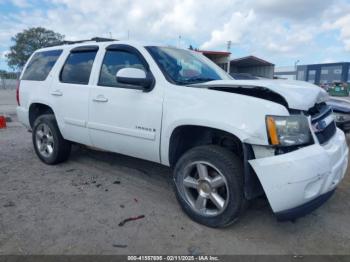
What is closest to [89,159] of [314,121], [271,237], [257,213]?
[257,213]

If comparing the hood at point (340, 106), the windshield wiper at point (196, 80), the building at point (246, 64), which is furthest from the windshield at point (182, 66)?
the building at point (246, 64)

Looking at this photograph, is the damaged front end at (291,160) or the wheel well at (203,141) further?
the wheel well at (203,141)

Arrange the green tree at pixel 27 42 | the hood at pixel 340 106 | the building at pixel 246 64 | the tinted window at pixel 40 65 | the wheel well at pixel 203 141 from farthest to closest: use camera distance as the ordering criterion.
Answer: the green tree at pixel 27 42 → the building at pixel 246 64 → the hood at pixel 340 106 → the tinted window at pixel 40 65 → the wheel well at pixel 203 141

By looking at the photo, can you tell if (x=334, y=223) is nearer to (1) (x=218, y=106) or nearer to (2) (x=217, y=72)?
(1) (x=218, y=106)

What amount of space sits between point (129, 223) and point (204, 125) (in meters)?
1.29

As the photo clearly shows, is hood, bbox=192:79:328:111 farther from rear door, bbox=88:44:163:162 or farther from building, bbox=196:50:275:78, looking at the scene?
building, bbox=196:50:275:78

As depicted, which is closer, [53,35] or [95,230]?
[95,230]

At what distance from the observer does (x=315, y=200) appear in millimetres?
2586

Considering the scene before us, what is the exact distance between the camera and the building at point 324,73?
63250 mm

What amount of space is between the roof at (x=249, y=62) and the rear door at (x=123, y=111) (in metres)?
20.8

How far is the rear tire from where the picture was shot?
4.60 metres

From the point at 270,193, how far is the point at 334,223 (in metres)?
1.19

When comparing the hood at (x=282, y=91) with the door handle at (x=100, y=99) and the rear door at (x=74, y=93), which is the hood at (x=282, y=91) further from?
the rear door at (x=74, y=93)

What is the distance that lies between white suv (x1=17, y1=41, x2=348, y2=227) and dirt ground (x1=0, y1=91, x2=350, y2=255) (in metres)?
0.30
